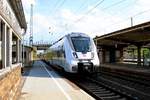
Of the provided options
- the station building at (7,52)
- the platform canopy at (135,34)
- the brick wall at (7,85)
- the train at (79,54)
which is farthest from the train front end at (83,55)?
the brick wall at (7,85)

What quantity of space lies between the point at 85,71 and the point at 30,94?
7.81 m

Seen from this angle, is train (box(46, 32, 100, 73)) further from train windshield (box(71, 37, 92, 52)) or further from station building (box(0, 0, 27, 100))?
station building (box(0, 0, 27, 100))

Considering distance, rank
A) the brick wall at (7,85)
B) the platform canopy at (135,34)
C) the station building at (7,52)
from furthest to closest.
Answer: the platform canopy at (135,34) < the station building at (7,52) < the brick wall at (7,85)

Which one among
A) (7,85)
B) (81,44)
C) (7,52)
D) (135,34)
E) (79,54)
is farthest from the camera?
(135,34)

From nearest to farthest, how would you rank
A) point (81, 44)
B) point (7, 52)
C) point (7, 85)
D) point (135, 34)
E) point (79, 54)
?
point (7, 85)
point (7, 52)
point (79, 54)
point (81, 44)
point (135, 34)

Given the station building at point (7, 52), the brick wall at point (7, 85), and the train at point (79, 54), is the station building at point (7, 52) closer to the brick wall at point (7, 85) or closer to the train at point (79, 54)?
the brick wall at point (7, 85)

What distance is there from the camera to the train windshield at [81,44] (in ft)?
73.8

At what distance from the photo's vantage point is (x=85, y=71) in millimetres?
21703

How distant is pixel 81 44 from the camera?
2280cm

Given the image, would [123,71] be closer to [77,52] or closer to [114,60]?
[77,52]

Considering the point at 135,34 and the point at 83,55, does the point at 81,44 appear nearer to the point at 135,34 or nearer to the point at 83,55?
the point at 83,55

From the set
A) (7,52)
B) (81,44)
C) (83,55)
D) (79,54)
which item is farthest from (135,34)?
(7,52)

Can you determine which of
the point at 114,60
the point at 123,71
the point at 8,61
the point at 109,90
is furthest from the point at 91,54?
the point at 114,60

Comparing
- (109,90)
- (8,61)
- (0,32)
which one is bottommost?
(109,90)
